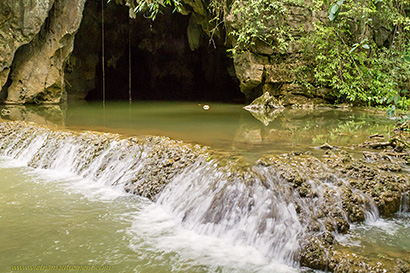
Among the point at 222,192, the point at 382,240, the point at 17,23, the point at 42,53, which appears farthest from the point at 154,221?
the point at 42,53

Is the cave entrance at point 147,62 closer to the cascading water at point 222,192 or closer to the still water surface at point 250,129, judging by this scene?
the still water surface at point 250,129

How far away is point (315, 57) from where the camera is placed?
40.8 ft

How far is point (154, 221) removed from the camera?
13.8 feet

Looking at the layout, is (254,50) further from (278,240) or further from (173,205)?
(278,240)

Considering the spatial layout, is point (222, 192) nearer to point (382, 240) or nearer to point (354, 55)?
point (382, 240)

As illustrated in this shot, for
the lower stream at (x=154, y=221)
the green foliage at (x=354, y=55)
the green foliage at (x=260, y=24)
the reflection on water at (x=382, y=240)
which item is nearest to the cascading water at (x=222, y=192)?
the lower stream at (x=154, y=221)

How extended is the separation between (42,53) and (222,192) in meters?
10.9

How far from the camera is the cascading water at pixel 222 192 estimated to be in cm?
369

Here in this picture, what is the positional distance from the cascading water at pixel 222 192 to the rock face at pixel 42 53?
776cm

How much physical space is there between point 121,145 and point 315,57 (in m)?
8.75

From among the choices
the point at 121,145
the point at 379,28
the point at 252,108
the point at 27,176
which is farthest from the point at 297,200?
the point at 379,28

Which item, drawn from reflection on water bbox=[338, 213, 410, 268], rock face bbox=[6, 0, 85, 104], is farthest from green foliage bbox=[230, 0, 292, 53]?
reflection on water bbox=[338, 213, 410, 268]

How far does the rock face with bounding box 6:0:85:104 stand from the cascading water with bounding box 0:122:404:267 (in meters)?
7.76

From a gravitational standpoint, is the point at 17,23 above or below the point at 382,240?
above
